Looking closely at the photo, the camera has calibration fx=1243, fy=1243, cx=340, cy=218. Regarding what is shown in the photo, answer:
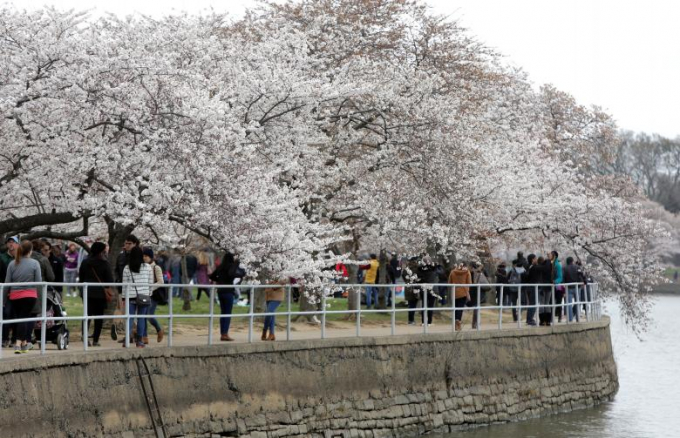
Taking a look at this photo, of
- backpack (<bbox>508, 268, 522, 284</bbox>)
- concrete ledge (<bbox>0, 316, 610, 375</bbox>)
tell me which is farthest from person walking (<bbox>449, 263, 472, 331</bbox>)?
backpack (<bbox>508, 268, 522, 284</bbox>)

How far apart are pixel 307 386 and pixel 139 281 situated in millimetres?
2970

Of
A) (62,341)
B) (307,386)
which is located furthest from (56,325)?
(307,386)

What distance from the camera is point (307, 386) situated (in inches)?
701

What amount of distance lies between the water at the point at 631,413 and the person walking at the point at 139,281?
6.41 m

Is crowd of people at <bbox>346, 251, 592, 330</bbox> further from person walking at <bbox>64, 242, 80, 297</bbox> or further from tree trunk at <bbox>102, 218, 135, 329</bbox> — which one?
person walking at <bbox>64, 242, 80, 297</bbox>

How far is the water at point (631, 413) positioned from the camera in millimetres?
22109

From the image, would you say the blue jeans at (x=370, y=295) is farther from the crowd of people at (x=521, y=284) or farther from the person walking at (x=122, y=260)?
the person walking at (x=122, y=260)

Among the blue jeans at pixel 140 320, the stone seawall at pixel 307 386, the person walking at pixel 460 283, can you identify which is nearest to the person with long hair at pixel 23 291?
the stone seawall at pixel 307 386

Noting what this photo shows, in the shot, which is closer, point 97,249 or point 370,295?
point 97,249

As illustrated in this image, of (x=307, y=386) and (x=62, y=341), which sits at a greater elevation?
(x=62, y=341)

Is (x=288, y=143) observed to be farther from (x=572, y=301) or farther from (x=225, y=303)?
(x=572, y=301)

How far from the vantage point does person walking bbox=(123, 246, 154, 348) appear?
52.7 feet

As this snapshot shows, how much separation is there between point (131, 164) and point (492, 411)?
27.7 ft

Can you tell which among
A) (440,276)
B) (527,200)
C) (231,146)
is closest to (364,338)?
(231,146)
